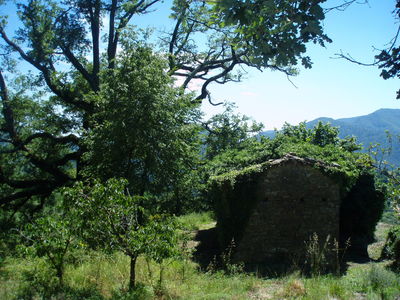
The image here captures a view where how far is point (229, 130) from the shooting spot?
19.5 m

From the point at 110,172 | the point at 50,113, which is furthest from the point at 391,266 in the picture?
the point at 50,113

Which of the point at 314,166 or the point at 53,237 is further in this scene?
the point at 314,166

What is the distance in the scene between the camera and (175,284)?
698 centimetres

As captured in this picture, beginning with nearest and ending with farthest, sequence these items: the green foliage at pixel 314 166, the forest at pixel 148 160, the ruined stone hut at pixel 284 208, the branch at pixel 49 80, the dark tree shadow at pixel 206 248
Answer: the forest at pixel 148 160 → the ruined stone hut at pixel 284 208 → the green foliage at pixel 314 166 → the dark tree shadow at pixel 206 248 → the branch at pixel 49 80

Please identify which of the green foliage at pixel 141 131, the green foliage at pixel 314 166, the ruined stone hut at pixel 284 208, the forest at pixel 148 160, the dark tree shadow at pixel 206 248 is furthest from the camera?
the green foliage at pixel 141 131

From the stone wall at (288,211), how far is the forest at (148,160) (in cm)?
52

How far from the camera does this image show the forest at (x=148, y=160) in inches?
239

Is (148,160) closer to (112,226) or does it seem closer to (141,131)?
(141,131)

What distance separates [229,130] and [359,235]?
945cm

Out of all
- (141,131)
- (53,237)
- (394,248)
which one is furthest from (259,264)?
(53,237)

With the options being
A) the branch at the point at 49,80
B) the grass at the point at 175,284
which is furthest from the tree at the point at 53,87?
the grass at the point at 175,284

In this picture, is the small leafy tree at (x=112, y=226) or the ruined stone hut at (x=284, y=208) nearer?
the small leafy tree at (x=112, y=226)

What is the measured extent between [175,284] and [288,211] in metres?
4.06

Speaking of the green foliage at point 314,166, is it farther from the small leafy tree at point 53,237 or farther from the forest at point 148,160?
the small leafy tree at point 53,237
